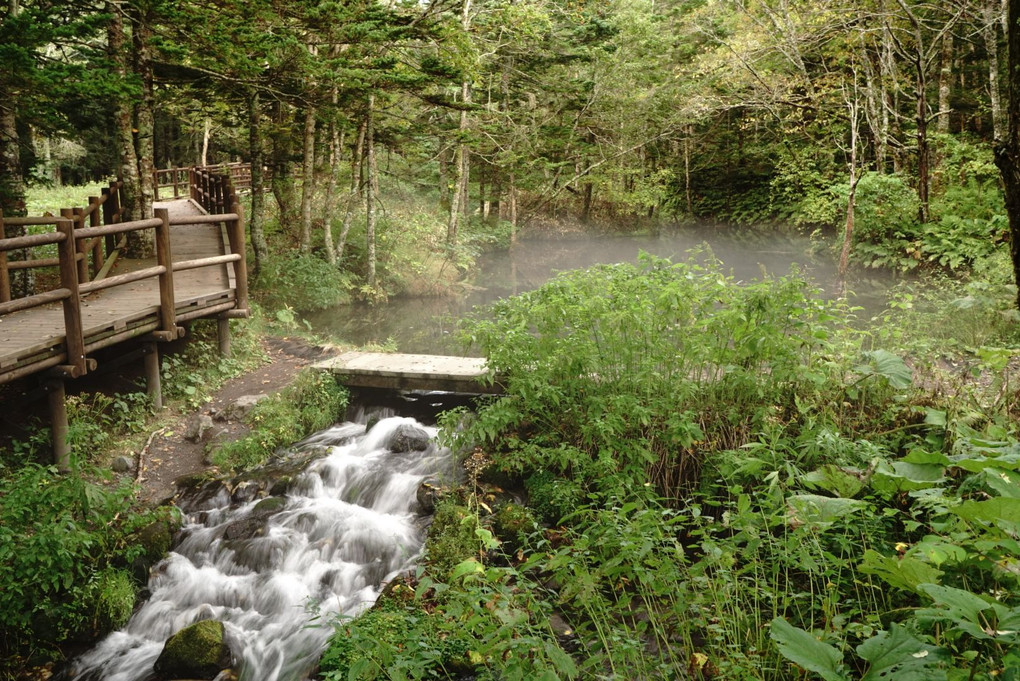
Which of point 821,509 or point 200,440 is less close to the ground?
point 821,509

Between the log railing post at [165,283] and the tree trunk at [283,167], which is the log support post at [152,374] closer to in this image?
the log railing post at [165,283]

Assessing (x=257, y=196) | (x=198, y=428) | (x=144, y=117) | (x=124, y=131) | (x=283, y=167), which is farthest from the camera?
(x=283, y=167)

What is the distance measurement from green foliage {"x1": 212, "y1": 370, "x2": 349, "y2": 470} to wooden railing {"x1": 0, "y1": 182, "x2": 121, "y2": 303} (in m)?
2.90

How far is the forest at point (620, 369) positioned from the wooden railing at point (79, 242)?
0.81 meters

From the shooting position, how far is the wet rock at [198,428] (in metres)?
8.23

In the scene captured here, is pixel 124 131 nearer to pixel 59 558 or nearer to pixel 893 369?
pixel 59 558

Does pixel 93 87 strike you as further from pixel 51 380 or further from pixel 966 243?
pixel 966 243

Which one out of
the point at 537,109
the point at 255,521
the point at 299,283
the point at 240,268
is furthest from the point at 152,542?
the point at 537,109

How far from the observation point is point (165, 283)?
825cm

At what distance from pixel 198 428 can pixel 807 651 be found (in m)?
8.12

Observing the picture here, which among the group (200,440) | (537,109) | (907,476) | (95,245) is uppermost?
(537,109)

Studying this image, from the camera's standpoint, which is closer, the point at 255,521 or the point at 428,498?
the point at 255,521

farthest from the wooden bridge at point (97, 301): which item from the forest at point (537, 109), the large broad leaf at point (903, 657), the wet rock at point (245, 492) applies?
the large broad leaf at point (903, 657)

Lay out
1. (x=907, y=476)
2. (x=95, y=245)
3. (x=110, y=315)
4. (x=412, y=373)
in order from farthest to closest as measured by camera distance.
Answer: (x=95, y=245) < (x=412, y=373) < (x=110, y=315) < (x=907, y=476)
